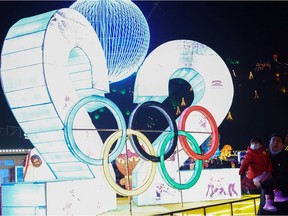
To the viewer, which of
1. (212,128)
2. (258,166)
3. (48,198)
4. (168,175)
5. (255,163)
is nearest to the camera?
(258,166)

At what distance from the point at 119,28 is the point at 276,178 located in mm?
5250

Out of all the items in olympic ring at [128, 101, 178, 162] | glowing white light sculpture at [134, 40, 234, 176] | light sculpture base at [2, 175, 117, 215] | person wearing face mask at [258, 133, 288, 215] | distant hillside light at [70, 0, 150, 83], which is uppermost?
distant hillside light at [70, 0, 150, 83]

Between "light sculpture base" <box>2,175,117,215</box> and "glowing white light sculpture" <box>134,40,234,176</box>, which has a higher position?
"glowing white light sculpture" <box>134,40,234,176</box>

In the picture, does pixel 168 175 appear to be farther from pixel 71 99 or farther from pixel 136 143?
pixel 71 99

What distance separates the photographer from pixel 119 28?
29.2ft

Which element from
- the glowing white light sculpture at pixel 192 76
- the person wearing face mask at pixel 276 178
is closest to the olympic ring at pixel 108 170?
the glowing white light sculpture at pixel 192 76

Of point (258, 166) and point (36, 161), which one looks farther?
point (36, 161)

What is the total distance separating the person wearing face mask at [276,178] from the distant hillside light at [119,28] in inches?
185

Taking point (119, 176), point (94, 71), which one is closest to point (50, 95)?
point (94, 71)

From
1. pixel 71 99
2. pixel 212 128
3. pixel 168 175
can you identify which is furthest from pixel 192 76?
pixel 71 99

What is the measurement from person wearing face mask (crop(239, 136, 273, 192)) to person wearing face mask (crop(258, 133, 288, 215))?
110 millimetres

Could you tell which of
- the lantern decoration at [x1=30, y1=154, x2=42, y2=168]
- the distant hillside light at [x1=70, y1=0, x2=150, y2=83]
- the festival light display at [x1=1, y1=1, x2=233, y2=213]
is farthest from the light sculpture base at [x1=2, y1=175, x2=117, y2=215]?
the distant hillside light at [x1=70, y1=0, x2=150, y2=83]

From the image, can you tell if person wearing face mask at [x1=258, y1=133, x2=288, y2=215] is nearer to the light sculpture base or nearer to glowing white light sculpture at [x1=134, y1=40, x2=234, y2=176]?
the light sculpture base

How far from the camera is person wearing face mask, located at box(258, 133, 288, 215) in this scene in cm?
462
